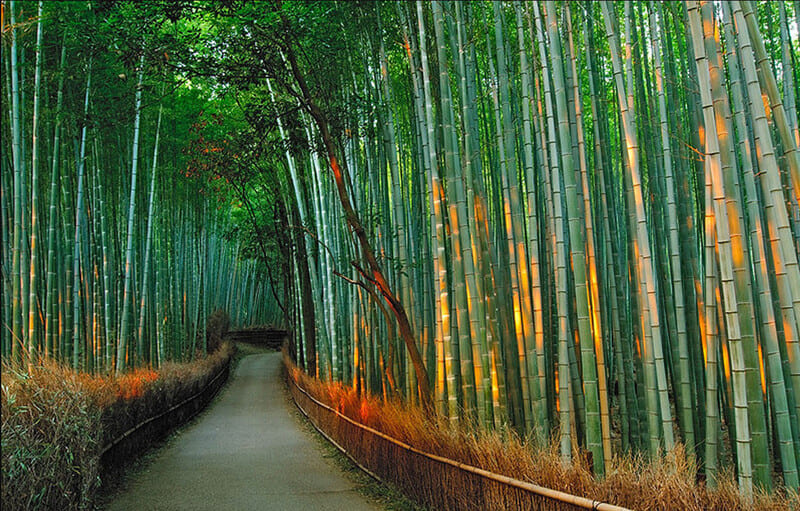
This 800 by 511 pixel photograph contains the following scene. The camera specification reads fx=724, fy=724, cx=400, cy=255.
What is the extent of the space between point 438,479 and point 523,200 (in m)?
2.23

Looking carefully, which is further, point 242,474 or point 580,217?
point 242,474

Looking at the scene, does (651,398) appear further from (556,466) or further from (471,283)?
(471,283)

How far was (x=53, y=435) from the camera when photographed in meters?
3.21

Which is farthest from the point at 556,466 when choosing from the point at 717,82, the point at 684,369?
the point at 717,82

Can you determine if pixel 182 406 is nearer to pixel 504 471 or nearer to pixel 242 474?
pixel 242 474

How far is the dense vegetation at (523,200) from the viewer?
8.64 feet

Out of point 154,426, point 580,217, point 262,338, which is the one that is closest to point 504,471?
point 580,217

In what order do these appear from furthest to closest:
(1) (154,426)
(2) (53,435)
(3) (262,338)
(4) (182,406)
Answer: (3) (262,338), (4) (182,406), (1) (154,426), (2) (53,435)

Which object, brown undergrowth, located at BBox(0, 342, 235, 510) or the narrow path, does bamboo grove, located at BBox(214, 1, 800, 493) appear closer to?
the narrow path

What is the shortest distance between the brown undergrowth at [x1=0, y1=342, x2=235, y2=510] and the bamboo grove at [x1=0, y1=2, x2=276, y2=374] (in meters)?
0.47

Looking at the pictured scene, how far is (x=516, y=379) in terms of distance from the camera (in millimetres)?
4004

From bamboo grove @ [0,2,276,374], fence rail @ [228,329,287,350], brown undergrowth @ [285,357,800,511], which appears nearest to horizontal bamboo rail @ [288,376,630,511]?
brown undergrowth @ [285,357,800,511]

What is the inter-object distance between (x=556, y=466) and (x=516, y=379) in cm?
122

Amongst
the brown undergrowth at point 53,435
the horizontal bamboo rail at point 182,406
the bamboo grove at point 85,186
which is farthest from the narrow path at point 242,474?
the bamboo grove at point 85,186
